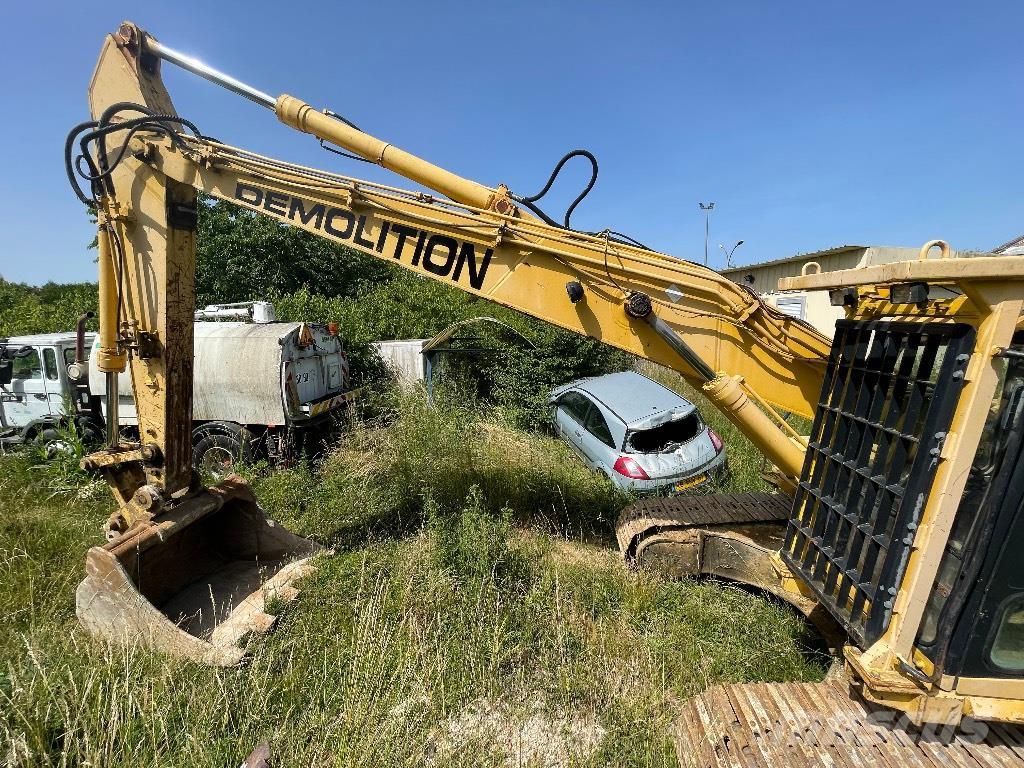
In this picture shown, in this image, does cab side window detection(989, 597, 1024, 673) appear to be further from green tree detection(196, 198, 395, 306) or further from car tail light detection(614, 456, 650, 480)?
green tree detection(196, 198, 395, 306)

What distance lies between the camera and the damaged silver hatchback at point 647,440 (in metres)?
6.38

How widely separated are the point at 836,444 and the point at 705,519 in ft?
6.61

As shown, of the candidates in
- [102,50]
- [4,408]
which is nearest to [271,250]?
[4,408]

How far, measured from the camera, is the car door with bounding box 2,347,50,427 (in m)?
8.35

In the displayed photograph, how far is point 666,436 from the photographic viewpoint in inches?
271

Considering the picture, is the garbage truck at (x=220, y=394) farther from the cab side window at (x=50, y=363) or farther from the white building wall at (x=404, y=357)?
the white building wall at (x=404, y=357)

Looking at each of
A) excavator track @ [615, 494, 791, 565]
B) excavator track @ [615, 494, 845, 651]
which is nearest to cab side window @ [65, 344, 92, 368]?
excavator track @ [615, 494, 791, 565]

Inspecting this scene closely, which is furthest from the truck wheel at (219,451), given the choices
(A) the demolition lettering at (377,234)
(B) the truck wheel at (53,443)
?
(A) the demolition lettering at (377,234)

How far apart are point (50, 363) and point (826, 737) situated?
35.9 ft

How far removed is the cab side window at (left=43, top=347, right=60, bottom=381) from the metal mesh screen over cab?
415 inches

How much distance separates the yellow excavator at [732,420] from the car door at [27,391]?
230 inches

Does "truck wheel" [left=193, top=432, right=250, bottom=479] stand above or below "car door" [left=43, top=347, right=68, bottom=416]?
below

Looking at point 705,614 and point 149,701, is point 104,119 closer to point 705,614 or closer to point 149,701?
point 149,701

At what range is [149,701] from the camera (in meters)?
2.95
